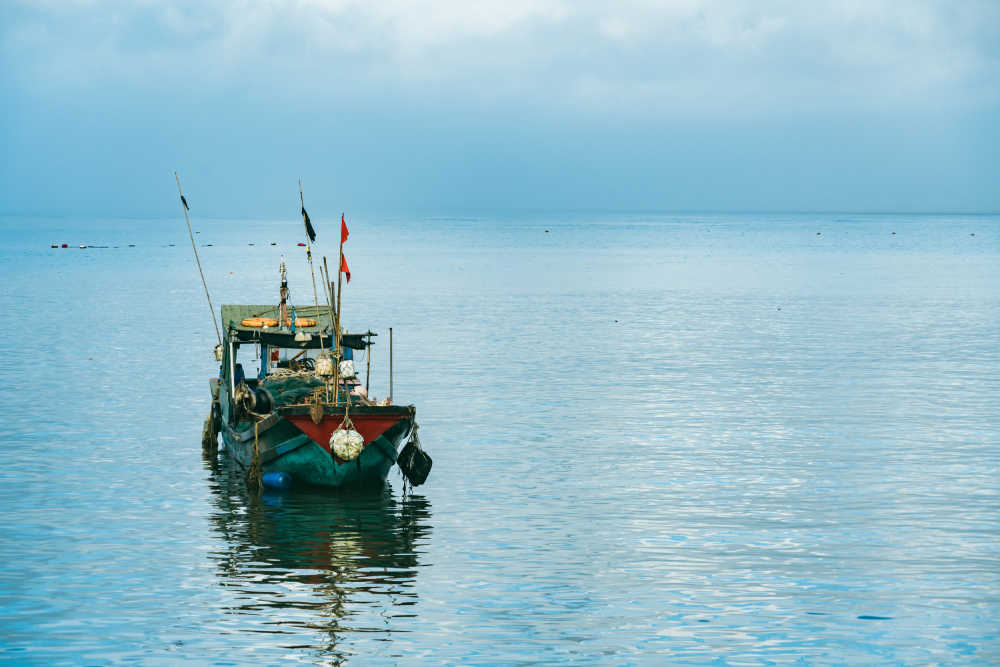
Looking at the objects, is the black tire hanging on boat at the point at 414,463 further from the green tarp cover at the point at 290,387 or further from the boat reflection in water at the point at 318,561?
the green tarp cover at the point at 290,387

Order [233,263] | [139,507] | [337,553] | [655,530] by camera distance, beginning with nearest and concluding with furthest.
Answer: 1. [337,553]
2. [655,530]
3. [139,507]
4. [233,263]

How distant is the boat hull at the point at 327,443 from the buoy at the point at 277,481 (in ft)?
0.69

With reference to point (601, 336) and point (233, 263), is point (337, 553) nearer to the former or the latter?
point (601, 336)

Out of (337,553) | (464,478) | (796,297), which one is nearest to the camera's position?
(337,553)

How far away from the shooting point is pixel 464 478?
31656mm

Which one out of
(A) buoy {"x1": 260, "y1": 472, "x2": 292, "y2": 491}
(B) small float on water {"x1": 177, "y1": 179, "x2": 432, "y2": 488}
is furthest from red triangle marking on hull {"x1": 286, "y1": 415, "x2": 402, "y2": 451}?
(A) buoy {"x1": 260, "y1": 472, "x2": 292, "y2": 491}

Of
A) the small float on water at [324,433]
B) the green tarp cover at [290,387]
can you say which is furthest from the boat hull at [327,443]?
the green tarp cover at [290,387]

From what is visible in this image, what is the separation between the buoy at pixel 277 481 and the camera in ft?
95.8

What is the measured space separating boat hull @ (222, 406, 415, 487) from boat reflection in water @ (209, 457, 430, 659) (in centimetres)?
45

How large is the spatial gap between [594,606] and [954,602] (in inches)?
241

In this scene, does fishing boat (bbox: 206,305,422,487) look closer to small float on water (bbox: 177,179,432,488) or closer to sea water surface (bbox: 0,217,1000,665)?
small float on water (bbox: 177,179,432,488)

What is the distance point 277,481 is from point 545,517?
6343mm

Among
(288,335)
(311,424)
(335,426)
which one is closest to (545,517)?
(335,426)


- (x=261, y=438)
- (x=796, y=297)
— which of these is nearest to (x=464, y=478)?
(x=261, y=438)
